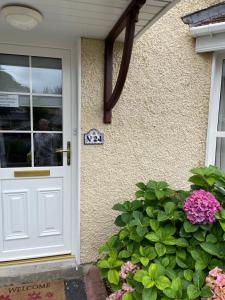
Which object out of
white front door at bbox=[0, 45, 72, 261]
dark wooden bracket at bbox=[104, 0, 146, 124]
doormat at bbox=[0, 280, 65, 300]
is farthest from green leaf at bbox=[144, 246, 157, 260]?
dark wooden bracket at bbox=[104, 0, 146, 124]

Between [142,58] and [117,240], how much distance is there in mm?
2104

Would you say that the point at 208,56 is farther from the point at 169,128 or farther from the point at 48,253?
the point at 48,253

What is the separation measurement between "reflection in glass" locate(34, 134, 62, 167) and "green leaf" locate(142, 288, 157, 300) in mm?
1706

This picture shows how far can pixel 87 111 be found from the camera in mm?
2846

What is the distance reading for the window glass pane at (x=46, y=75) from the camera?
2842mm

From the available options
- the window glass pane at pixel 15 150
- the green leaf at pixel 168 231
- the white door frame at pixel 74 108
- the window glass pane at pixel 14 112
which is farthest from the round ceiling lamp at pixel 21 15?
the green leaf at pixel 168 231

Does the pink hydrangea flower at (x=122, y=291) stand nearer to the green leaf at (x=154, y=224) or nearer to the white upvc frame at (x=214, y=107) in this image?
the green leaf at (x=154, y=224)

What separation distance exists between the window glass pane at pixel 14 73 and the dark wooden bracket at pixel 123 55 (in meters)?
0.91

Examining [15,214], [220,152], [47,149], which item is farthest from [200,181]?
[15,214]

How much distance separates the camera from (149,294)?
185 centimetres

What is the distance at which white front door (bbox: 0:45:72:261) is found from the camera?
110 inches

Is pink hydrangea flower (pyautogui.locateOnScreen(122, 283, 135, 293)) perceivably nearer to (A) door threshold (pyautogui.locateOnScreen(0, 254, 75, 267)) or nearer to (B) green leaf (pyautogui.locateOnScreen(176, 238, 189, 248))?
(B) green leaf (pyautogui.locateOnScreen(176, 238, 189, 248))

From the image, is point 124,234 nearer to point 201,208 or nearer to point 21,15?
point 201,208

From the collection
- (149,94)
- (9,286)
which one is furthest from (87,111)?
(9,286)
